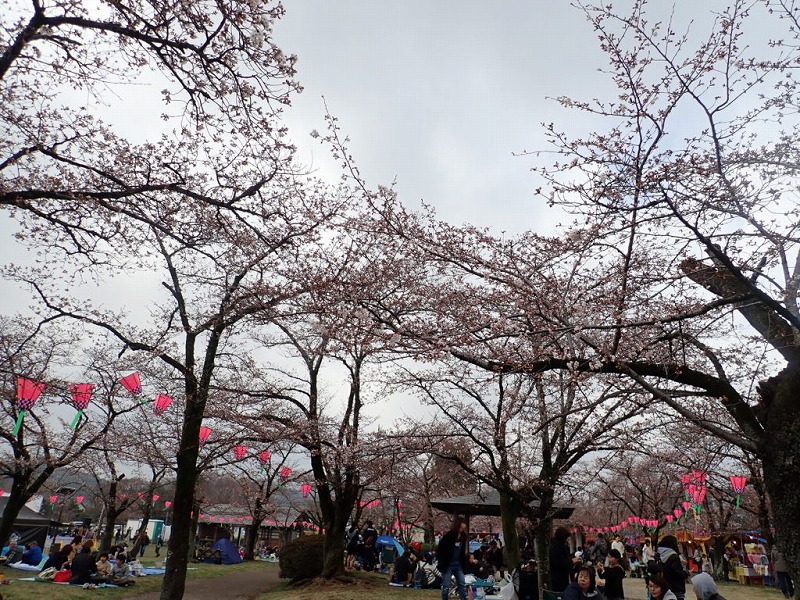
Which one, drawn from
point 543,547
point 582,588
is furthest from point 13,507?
point 582,588

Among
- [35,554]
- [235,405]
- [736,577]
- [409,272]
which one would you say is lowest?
[736,577]

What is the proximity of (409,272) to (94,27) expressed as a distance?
18.1ft

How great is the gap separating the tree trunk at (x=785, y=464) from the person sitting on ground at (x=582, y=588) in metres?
2.04

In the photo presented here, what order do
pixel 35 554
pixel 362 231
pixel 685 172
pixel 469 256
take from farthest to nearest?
pixel 35 554, pixel 362 231, pixel 469 256, pixel 685 172

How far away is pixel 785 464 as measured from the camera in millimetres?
4898

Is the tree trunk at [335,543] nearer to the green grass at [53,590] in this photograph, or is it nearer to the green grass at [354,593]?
the green grass at [354,593]

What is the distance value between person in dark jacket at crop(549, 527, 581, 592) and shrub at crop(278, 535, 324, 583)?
30.4ft

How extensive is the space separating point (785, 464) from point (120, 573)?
47.4ft

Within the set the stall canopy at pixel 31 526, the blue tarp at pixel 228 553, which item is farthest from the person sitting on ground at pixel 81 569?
the blue tarp at pixel 228 553

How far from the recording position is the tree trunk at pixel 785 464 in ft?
15.8

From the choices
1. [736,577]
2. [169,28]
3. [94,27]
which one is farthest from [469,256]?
[736,577]

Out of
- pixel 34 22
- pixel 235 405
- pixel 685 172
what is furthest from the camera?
pixel 235 405

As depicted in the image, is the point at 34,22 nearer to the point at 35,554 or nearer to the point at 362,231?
the point at 362,231

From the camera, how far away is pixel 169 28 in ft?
14.9
